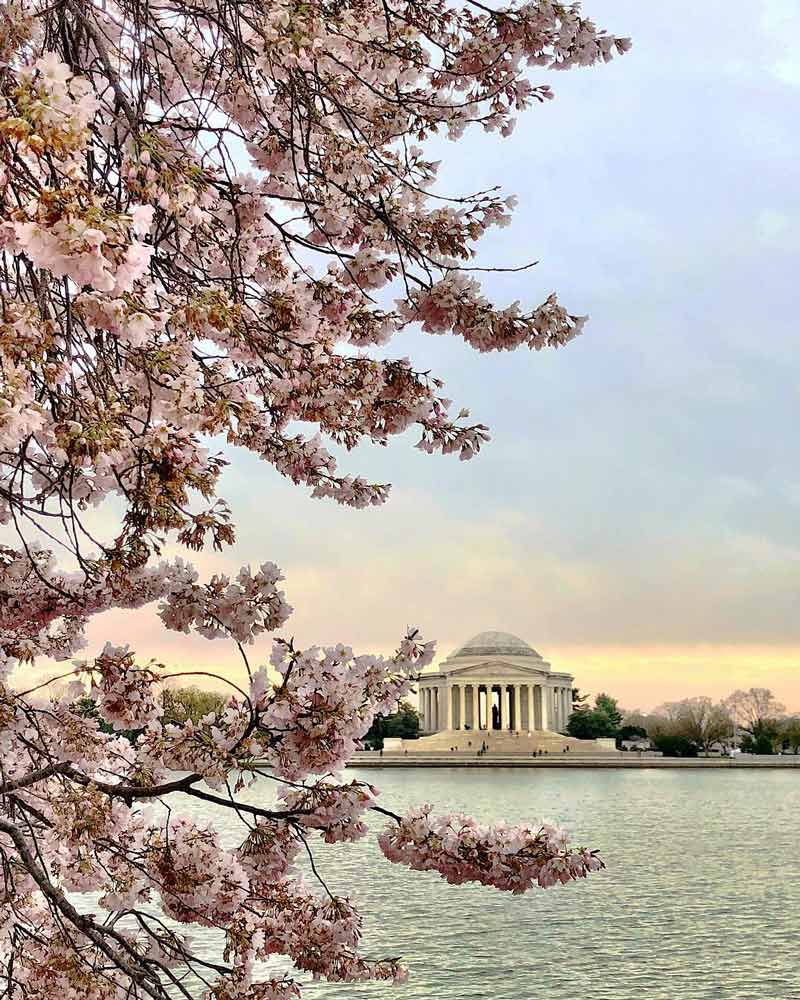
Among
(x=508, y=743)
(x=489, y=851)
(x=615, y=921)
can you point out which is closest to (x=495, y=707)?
(x=508, y=743)

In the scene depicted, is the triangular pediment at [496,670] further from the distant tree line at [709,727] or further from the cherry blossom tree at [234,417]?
the cherry blossom tree at [234,417]

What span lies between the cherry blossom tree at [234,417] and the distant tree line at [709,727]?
324 feet

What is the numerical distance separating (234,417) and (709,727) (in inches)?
4130

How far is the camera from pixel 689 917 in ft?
64.6

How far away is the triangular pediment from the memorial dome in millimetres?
2084

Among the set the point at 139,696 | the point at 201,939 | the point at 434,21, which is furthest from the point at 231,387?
the point at 201,939

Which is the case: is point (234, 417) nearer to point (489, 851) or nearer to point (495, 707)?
point (489, 851)

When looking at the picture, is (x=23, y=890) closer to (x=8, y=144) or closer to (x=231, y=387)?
(x=231, y=387)

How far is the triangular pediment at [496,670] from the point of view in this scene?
113 metres

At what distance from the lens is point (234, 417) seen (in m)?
4.38

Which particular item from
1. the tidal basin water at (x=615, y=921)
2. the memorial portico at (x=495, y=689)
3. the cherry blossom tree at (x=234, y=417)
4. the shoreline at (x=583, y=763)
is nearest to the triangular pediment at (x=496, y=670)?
the memorial portico at (x=495, y=689)

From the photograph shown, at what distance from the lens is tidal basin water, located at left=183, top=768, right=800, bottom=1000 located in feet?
49.1

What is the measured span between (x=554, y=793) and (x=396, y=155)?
5082 centimetres

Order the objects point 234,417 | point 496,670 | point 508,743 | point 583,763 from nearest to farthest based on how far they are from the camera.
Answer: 1. point 234,417
2. point 583,763
3. point 508,743
4. point 496,670
